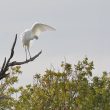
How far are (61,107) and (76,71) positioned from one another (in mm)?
2950

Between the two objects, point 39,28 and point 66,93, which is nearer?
point 39,28

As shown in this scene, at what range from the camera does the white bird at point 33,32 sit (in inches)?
796

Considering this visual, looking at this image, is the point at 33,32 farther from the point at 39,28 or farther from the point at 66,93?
the point at 66,93

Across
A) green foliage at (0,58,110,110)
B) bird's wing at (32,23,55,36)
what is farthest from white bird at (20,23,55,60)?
green foliage at (0,58,110,110)

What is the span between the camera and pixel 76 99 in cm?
3684

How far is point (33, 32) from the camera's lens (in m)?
21.0

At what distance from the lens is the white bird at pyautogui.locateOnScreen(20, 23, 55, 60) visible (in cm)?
2022

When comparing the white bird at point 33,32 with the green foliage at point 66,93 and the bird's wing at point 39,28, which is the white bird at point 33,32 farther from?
the green foliage at point 66,93

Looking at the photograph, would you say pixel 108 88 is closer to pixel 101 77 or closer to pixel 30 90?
pixel 101 77

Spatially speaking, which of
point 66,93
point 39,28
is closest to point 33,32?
point 39,28

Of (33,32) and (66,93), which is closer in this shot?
(33,32)

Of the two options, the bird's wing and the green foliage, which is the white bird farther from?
the green foliage

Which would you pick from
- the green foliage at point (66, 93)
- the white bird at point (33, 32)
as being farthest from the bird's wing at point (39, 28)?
the green foliage at point (66, 93)

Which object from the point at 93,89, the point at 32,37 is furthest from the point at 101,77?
the point at 32,37
